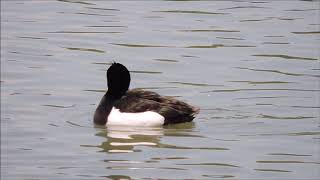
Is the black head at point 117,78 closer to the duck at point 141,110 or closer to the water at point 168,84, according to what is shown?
the duck at point 141,110

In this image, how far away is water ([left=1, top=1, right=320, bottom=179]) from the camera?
12805mm

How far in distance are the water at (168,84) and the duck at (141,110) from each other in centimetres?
16

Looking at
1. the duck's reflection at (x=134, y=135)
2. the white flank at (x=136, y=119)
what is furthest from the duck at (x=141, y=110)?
the duck's reflection at (x=134, y=135)

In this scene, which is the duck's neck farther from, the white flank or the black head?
the black head

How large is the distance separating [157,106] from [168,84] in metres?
2.24

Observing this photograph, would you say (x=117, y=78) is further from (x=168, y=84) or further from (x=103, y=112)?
(x=168, y=84)

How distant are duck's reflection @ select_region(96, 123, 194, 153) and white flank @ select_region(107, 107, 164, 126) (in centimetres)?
8

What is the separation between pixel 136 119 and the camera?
48.7 feet

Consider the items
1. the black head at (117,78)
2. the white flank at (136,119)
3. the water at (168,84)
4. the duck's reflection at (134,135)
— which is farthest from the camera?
the black head at (117,78)

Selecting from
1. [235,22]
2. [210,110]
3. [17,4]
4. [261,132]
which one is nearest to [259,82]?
[210,110]

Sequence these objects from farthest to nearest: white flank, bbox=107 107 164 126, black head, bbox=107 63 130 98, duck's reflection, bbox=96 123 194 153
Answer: black head, bbox=107 63 130 98, white flank, bbox=107 107 164 126, duck's reflection, bbox=96 123 194 153

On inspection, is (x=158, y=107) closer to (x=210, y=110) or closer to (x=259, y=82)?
(x=210, y=110)

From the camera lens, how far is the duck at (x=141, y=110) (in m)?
14.9

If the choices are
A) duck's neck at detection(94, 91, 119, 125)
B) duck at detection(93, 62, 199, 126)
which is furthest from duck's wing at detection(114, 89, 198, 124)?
duck's neck at detection(94, 91, 119, 125)
